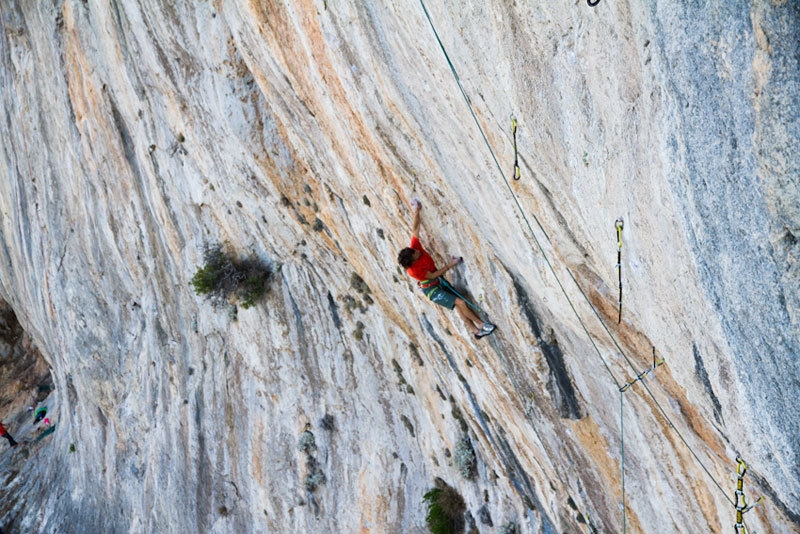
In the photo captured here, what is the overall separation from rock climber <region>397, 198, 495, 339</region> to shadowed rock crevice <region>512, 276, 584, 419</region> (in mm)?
708

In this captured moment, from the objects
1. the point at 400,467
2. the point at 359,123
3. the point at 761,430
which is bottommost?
the point at 761,430

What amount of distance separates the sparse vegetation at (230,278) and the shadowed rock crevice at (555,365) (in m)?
6.32

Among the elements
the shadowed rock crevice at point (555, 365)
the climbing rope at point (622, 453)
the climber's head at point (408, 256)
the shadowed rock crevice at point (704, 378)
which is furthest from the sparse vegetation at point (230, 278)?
the shadowed rock crevice at point (704, 378)

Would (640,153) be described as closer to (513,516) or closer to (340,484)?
(513,516)

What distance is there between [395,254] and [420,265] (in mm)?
1471

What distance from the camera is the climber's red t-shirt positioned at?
24.0 ft

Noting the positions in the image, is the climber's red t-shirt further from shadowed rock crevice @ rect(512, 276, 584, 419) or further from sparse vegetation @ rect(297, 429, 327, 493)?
sparse vegetation @ rect(297, 429, 327, 493)

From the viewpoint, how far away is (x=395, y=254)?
28.7ft

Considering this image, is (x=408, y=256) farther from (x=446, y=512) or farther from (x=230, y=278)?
(x=230, y=278)

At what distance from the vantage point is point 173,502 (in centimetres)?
1350

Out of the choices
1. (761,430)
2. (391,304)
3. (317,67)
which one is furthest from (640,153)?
(391,304)

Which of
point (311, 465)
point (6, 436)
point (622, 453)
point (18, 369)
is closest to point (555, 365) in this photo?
point (622, 453)

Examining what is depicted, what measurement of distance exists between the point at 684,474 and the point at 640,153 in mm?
3568

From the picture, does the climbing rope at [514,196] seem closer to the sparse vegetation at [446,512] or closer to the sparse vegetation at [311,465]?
the sparse vegetation at [446,512]
